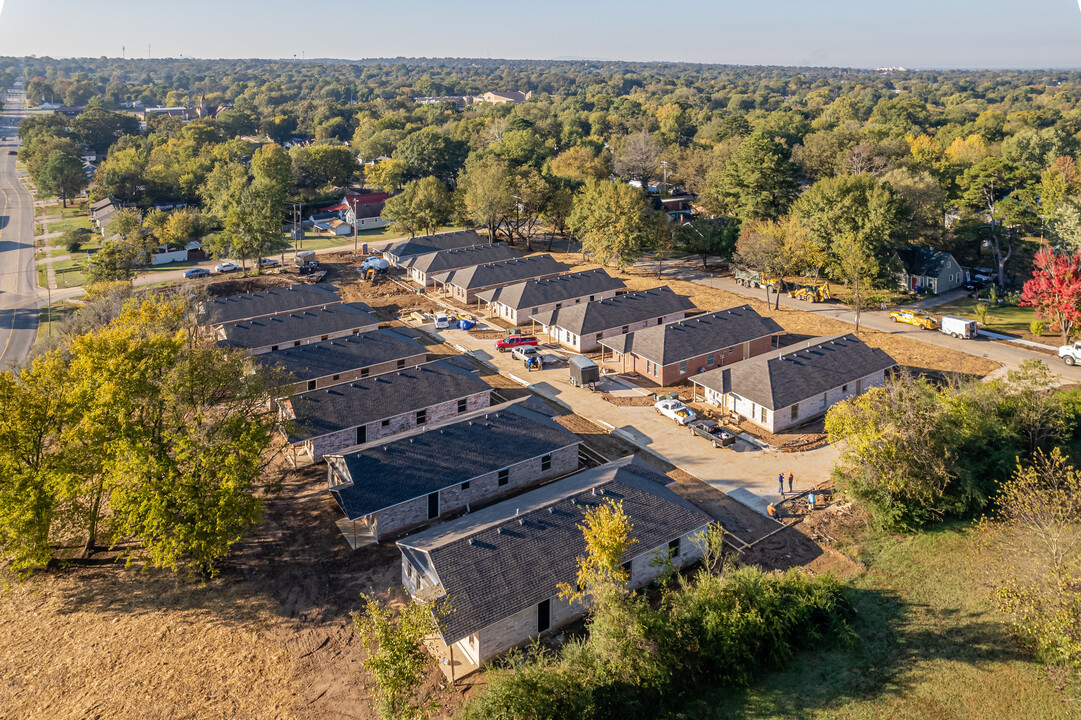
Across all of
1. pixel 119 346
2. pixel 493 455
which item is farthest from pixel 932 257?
pixel 119 346

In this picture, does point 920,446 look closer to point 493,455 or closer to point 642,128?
point 493,455

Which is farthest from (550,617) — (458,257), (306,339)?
(458,257)

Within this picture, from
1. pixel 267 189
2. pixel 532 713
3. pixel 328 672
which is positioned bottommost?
pixel 328 672

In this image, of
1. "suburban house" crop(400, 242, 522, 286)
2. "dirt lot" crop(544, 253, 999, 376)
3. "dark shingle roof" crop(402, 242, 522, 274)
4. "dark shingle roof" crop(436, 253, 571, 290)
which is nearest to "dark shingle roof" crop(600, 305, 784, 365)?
"dirt lot" crop(544, 253, 999, 376)

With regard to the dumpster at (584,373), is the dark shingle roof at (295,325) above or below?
above

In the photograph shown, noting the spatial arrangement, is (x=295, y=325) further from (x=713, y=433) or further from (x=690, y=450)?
(x=713, y=433)

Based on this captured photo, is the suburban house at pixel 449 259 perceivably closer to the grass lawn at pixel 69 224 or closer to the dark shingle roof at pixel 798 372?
the dark shingle roof at pixel 798 372

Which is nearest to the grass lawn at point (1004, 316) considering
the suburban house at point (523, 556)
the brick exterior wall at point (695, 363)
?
the brick exterior wall at point (695, 363)
